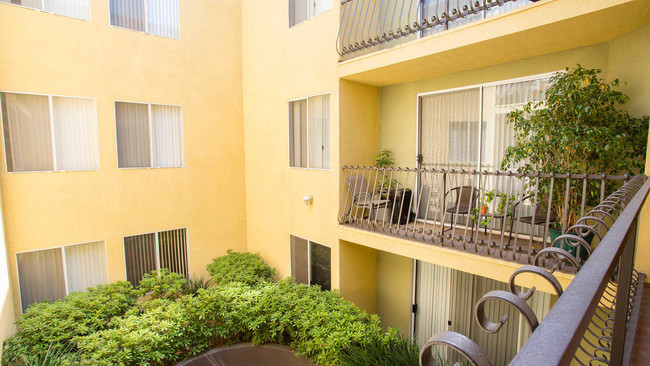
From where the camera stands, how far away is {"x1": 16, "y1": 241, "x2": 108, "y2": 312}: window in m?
6.62

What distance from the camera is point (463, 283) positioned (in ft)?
20.5

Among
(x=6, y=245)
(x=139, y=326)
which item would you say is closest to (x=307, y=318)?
(x=139, y=326)

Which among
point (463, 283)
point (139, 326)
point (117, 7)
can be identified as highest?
point (117, 7)

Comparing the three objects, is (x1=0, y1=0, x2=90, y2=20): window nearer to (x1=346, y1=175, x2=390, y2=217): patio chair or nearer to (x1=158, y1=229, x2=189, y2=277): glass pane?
(x1=158, y1=229, x2=189, y2=277): glass pane

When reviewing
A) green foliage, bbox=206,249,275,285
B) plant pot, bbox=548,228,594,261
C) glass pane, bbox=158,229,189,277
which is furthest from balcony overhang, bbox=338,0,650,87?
glass pane, bbox=158,229,189,277

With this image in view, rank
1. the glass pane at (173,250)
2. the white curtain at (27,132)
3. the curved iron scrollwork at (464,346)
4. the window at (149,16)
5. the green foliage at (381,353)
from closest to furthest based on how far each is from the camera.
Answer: the curved iron scrollwork at (464,346) < the green foliage at (381,353) < the white curtain at (27,132) < the window at (149,16) < the glass pane at (173,250)

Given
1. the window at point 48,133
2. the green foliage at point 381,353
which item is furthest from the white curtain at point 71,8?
the green foliage at point 381,353

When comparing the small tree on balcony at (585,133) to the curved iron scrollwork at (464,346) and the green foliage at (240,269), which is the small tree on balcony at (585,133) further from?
the green foliage at (240,269)

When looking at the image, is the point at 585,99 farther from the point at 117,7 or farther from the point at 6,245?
the point at 6,245

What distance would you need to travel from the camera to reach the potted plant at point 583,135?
387 cm

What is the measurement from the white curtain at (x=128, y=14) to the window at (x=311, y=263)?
236 inches

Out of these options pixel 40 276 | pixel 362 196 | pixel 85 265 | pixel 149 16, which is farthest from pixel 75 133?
pixel 362 196

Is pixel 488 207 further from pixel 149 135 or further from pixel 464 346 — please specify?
pixel 149 135

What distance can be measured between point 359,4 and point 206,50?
164 inches
